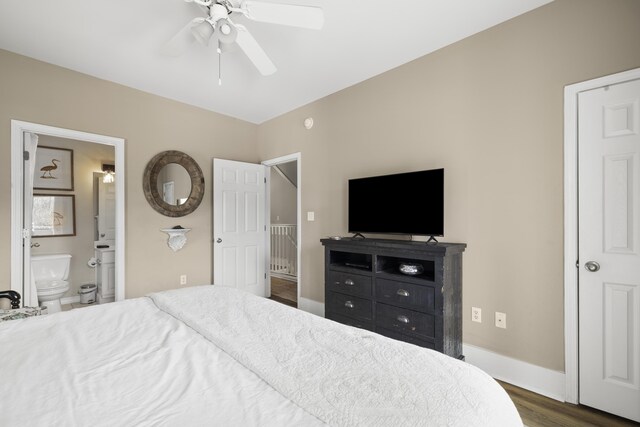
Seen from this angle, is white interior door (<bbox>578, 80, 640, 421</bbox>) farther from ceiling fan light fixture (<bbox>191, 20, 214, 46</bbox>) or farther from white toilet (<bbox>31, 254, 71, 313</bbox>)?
white toilet (<bbox>31, 254, 71, 313</bbox>)

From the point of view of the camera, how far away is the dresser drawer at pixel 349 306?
2637mm

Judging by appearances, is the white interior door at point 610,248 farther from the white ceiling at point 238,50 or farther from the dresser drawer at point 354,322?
the dresser drawer at point 354,322

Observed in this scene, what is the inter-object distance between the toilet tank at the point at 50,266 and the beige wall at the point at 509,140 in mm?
4196

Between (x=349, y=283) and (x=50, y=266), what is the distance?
3853mm

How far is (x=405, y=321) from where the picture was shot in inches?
93.6

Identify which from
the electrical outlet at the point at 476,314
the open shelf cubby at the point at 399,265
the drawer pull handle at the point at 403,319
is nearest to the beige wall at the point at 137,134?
the open shelf cubby at the point at 399,265

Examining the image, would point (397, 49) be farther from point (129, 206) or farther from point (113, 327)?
point (129, 206)

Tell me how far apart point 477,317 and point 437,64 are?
2.12 metres

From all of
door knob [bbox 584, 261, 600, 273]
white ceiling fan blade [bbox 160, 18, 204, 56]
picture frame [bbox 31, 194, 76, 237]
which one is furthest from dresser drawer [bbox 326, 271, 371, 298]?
picture frame [bbox 31, 194, 76, 237]

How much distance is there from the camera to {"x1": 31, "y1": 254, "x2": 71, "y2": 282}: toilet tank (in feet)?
12.4

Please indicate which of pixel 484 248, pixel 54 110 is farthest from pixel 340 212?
pixel 54 110

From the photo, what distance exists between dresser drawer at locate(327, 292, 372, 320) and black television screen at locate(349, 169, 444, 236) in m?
0.64

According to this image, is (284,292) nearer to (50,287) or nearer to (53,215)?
(50,287)

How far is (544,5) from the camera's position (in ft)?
6.88
